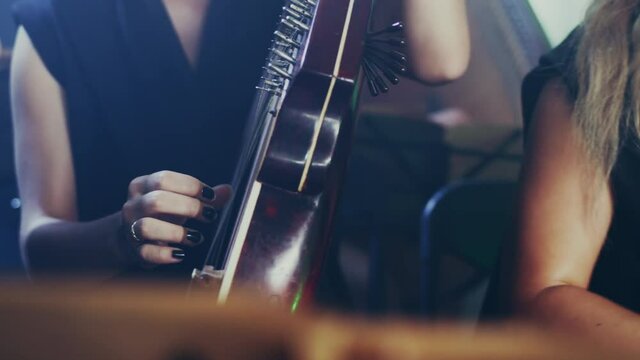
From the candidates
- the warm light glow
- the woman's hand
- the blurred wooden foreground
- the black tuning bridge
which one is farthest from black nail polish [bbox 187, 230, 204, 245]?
the warm light glow

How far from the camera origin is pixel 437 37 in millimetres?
481

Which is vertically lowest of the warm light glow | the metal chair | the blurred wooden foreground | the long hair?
the metal chair

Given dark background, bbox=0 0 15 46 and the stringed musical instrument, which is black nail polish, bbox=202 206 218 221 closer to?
the stringed musical instrument

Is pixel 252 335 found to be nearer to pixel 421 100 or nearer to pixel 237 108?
pixel 237 108

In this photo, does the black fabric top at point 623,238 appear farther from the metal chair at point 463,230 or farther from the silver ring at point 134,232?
the silver ring at point 134,232

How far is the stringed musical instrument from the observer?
32 cm

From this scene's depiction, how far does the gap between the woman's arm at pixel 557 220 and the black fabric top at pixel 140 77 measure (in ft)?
0.71

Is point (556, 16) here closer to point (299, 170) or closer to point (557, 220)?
point (557, 220)

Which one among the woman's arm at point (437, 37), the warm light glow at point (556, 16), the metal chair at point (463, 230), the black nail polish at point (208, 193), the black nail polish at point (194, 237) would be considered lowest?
the metal chair at point (463, 230)

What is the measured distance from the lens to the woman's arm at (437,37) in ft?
1.52

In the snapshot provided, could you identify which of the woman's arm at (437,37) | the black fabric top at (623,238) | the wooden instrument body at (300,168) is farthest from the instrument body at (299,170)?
the black fabric top at (623,238)

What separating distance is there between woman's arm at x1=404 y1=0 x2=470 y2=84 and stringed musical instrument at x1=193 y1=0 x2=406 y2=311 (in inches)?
4.7

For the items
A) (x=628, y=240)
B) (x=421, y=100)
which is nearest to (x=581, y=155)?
(x=628, y=240)

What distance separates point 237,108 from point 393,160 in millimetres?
426
